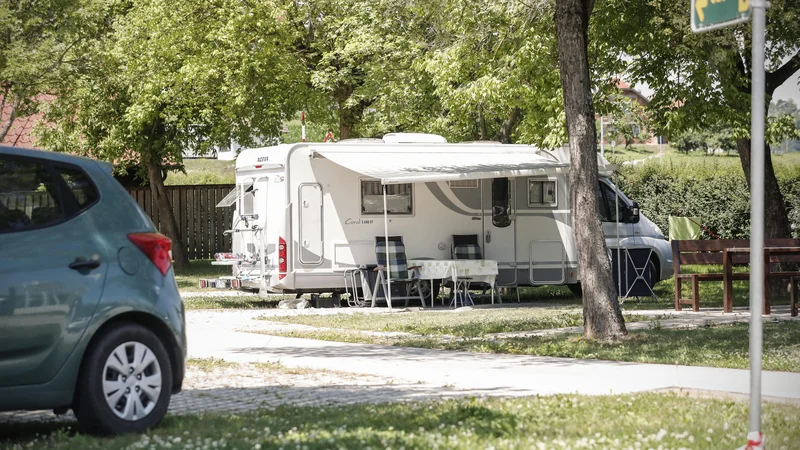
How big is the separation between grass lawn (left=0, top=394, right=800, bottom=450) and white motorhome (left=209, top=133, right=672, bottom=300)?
1079 cm

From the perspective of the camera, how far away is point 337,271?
65.2 feet

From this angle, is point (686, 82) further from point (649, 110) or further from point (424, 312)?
point (424, 312)

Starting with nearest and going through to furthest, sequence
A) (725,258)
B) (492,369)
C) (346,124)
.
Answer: (492,369) → (725,258) → (346,124)

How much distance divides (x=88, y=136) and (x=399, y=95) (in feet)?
28.1

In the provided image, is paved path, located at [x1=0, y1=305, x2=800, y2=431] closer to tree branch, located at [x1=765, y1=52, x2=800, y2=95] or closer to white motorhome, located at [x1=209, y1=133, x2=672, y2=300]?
white motorhome, located at [x1=209, y1=133, x2=672, y2=300]

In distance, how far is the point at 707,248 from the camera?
18.1m

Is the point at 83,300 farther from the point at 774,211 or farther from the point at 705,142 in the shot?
the point at 705,142

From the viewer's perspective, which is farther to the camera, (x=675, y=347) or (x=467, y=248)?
(x=467, y=248)

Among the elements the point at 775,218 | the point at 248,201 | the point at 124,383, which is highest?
Result: the point at 248,201

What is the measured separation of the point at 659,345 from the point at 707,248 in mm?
5891

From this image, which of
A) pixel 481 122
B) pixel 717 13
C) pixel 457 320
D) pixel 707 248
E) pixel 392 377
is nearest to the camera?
pixel 717 13

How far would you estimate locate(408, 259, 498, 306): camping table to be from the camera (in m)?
19.5

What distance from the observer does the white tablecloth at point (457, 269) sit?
19500 mm

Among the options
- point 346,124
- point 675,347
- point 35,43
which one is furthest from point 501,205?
point 35,43
